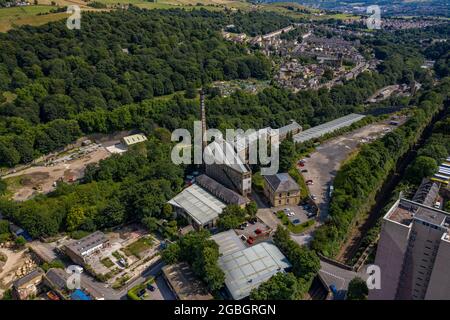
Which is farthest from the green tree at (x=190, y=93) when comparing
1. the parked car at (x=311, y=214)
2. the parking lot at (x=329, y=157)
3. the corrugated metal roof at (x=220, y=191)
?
the parked car at (x=311, y=214)

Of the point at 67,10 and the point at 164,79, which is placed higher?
the point at 67,10

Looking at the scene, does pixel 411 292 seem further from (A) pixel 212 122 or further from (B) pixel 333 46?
(B) pixel 333 46

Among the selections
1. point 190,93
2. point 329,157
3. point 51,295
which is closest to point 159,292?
point 51,295

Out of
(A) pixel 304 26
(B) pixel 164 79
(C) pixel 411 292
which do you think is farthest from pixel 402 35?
(C) pixel 411 292

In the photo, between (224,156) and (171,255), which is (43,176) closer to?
(224,156)

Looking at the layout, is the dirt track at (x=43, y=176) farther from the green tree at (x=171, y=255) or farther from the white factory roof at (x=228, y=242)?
the white factory roof at (x=228, y=242)

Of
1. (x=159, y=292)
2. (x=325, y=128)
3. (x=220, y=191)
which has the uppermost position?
(x=325, y=128)
